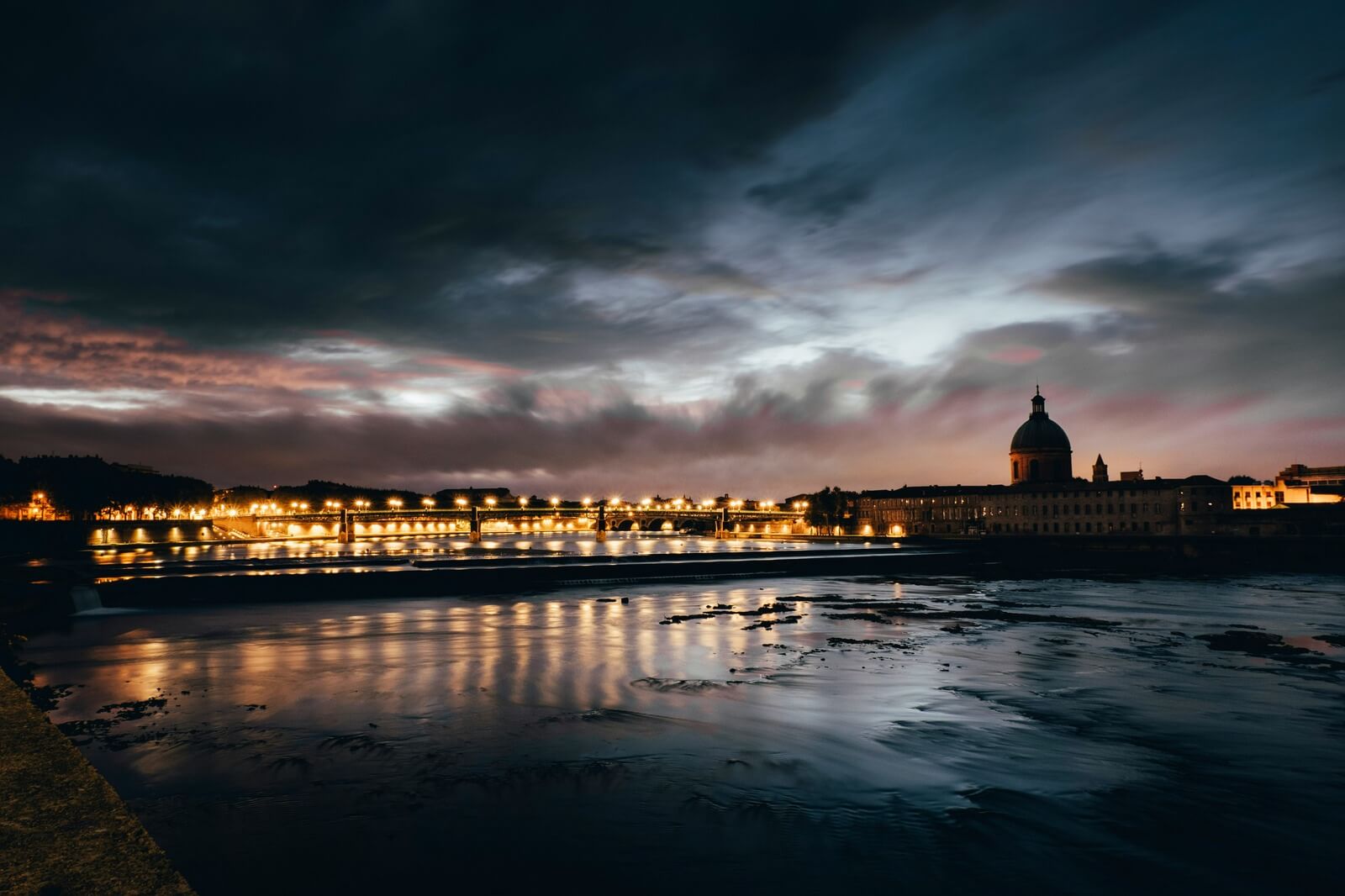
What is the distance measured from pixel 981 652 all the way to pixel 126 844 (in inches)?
1105

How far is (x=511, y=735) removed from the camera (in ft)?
61.8

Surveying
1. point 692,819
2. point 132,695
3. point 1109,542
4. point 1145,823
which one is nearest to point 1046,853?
point 1145,823

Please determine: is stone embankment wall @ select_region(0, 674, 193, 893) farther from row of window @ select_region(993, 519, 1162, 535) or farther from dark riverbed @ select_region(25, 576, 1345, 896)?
row of window @ select_region(993, 519, 1162, 535)

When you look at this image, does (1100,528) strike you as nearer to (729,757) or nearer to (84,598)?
(84,598)

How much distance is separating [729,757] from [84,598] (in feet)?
147

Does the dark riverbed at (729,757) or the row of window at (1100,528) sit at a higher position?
the dark riverbed at (729,757)

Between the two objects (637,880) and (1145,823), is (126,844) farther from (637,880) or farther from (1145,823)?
(1145,823)

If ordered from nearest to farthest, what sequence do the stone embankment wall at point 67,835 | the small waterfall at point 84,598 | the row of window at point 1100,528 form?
the stone embankment wall at point 67,835
the small waterfall at point 84,598
the row of window at point 1100,528

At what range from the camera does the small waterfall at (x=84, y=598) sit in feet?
148

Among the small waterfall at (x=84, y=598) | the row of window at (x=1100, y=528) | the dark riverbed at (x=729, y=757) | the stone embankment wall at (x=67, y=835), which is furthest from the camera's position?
the row of window at (x=1100, y=528)

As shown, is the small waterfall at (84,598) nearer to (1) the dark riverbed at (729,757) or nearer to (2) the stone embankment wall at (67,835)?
(1) the dark riverbed at (729,757)

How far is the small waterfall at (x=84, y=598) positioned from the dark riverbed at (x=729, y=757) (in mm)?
11144

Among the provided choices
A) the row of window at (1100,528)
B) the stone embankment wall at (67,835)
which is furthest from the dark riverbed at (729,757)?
the row of window at (1100,528)

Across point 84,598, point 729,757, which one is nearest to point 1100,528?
point 84,598
